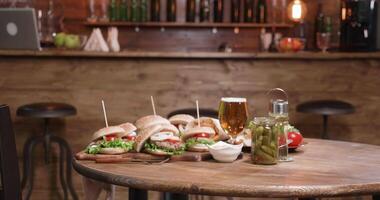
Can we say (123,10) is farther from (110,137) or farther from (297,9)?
(110,137)

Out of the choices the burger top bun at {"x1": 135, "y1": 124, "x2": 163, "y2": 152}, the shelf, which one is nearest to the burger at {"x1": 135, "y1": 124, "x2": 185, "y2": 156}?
the burger top bun at {"x1": 135, "y1": 124, "x2": 163, "y2": 152}

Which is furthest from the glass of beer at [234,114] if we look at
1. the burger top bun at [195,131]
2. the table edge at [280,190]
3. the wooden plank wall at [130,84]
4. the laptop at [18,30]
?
the laptop at [18,30]

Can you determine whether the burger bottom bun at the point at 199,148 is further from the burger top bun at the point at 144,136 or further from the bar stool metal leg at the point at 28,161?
the bar stool metal leg at the point at 28,161

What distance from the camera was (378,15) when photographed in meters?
4.79

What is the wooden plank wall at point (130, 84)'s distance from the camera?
14.4 ft

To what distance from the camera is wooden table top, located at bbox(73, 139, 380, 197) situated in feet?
5.56

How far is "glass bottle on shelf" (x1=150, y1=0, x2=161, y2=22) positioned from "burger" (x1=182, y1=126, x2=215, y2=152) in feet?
14.3

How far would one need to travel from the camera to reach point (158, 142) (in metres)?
2.11

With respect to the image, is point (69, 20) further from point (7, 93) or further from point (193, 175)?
point (193, 175)

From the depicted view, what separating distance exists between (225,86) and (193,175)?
262 cm

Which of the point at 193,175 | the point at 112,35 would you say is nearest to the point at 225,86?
the point at 112,35

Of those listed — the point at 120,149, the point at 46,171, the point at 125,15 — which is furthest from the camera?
the point at 125,15

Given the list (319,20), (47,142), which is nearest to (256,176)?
(47,142)

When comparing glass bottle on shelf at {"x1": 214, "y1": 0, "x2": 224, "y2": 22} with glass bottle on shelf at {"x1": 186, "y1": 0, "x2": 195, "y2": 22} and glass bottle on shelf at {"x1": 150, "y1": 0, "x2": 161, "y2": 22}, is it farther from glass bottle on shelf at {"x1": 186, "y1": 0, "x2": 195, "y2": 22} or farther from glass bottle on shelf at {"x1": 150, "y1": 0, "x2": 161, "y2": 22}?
glass bottle on shelf at {"x1": 150, "y1": 0, "x2": 161, "y2": 22}
